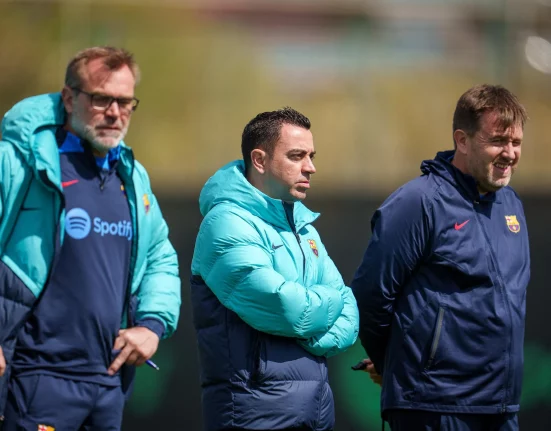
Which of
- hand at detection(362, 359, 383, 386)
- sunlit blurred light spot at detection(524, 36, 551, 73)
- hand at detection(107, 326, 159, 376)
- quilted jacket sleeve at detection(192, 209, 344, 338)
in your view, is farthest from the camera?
sunlit blurred light spot at detection(524, 36, 551, 73)

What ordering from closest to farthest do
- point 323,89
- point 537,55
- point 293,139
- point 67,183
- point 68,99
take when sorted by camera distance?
point 67,183 < point 68,99 < point 293,139 < point 323,89 < point 537,55

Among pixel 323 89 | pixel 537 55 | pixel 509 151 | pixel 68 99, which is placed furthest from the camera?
pixel 537 55

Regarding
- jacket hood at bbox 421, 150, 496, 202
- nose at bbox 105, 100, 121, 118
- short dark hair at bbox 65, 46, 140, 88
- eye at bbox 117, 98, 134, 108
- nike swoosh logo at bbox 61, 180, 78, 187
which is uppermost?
short dark hair at bbox 65, 46, 140, 88

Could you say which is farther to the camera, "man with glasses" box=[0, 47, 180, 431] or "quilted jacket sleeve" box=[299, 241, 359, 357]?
"quilted jacket sleeve" box=[299, 241, 359, 357]

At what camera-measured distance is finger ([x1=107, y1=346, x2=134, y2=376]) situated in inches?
154

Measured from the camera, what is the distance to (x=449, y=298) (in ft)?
13.9

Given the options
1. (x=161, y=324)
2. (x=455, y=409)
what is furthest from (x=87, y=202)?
(x=455, y=409)

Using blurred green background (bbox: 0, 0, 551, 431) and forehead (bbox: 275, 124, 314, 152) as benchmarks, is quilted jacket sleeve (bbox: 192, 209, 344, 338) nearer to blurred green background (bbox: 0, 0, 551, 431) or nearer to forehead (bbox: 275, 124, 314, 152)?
forehead (bbox: 275, 124, 314, 152)

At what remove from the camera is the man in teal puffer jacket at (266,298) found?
12.6 feet

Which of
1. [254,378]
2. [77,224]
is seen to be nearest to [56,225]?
[77,224]

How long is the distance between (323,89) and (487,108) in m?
2.23

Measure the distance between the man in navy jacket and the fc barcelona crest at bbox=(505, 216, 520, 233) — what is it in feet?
0.18

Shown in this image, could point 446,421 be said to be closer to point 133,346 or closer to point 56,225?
point 133,346

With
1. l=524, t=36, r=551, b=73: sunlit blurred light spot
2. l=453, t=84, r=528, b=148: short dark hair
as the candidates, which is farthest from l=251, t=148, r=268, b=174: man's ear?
l=524, t=36, r=551, b=73: sunlit blurred light spot
